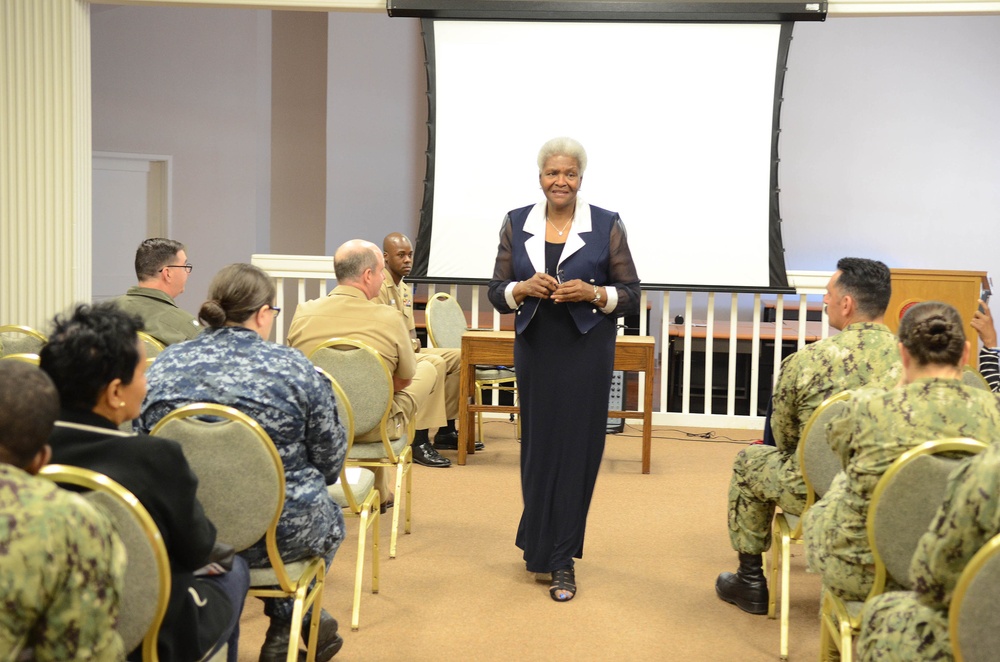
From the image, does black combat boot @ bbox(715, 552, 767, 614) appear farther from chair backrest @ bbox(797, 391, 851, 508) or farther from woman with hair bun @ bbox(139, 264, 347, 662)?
woman with hair bun @ bbox(139, 264, 347, 662)

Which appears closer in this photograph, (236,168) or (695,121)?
(695,121)

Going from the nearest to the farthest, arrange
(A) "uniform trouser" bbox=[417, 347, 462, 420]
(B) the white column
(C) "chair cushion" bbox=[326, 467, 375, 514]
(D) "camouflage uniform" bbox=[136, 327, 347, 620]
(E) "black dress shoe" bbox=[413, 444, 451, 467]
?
(D) "camouflage uniform" bbox=[136, 327, 347, 620] → (C) "chair cushion" bbox=[326, 467, 375, 514] → (E) "black dress shoe" bbox=[413, 444, 451, 467] → (A) "uniform trouser" bbox=[417, 347, 462, 420] → (B) the white column

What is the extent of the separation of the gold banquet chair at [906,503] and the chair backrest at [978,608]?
40 cm

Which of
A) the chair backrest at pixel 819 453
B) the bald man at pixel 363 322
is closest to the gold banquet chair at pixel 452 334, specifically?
the bald man at pixel 363 322

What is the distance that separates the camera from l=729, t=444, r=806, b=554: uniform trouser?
9.06 feet

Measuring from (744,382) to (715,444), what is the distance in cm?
122

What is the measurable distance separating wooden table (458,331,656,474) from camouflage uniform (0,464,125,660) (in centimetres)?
377

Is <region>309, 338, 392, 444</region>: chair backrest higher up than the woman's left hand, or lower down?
lower down

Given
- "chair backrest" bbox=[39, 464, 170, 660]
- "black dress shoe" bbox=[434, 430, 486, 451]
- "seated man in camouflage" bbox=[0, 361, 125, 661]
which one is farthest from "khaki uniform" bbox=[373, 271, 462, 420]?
"seated man in camouflage" bbox=[0, 361, 125, 661]

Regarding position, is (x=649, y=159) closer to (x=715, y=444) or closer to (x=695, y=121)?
(x=695, y=121)

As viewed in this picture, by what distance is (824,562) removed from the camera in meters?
2.11

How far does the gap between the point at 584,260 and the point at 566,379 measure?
1.32ft

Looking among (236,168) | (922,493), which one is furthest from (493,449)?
(236,168)

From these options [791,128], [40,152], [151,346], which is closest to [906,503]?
[151,346]
